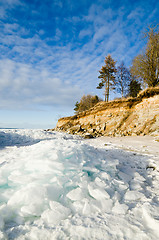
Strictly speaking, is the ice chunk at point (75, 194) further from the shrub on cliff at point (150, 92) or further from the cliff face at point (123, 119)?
the shrub on cliff at point (150, 92)

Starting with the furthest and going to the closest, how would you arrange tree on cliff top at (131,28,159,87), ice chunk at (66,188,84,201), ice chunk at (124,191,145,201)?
tree on cliff top at (131,28,159,87)
ice chunk at (124,191,145,201)
ice chunk at (66,188,84,201)

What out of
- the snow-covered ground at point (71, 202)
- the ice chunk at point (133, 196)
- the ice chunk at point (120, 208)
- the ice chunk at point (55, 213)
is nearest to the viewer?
the snow-covered ground at point (71, 202)

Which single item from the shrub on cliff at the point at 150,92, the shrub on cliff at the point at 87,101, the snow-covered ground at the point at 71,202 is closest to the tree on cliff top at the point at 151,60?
the shrub on cliff at the point at 150,92

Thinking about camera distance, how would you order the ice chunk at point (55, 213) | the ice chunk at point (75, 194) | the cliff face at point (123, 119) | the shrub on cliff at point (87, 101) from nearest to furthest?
1. the ice chunk at point (55, 213)
2. the ice chunk at point (75, 194)
3. the cliff face at point (123, 119)
4. the shrub on cliff at point (87, 101)

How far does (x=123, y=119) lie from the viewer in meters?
10.9

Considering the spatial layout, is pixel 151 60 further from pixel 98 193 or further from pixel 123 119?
pixel 98 193

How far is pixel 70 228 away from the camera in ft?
Answer: 4.05

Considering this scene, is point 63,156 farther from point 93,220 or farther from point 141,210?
point 141,210

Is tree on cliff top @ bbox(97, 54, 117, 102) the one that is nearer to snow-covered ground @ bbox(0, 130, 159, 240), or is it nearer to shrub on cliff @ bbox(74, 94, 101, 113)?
shrub on cliff @ bbox(74, 94, 101, 113)

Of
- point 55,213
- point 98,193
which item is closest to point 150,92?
point 98,193

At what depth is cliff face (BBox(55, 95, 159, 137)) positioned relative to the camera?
905cm

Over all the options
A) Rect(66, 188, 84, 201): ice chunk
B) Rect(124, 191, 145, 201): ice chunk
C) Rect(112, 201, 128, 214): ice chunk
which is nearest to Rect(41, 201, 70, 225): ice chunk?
Rect(66, 188, 84, 201): ice chunk

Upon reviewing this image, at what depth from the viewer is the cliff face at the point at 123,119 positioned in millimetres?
9055

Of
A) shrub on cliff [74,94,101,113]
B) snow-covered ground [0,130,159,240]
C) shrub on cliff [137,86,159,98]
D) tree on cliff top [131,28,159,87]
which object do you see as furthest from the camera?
shrub on cliff [74,94,101,113]
